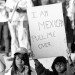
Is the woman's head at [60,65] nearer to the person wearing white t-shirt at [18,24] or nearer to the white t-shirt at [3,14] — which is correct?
the person wearing white t-shirt at [18,24]

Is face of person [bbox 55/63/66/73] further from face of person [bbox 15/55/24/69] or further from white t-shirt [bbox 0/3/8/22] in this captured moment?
white t-shirt [bbox 0/3/8/22]

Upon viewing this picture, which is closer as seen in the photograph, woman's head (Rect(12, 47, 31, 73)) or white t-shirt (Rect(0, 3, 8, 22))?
woman's head (Rect(12, 47, 31, 73))

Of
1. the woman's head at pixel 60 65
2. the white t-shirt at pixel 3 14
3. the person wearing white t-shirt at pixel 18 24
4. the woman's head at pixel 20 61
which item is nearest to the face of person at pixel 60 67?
the woman's head at pixel 60 65

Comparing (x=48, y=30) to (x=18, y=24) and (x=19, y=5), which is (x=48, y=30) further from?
(x=18, y=24)

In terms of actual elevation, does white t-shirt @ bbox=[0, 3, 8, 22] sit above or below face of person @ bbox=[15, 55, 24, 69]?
above

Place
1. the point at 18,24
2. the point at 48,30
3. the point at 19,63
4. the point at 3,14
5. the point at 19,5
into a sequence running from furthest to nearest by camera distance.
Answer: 1. the point at 3,14
2. the point at 18,24
3. the point at 19,5
4. the point at 48,30
5. the point at 19,63

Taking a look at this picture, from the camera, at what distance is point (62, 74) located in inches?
233

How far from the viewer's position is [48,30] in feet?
20.7

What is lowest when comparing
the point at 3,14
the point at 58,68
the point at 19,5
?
the point at 58,68

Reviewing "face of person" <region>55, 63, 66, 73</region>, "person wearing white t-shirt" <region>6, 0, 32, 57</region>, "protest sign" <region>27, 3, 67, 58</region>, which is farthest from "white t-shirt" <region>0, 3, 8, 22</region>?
"face of person" <region>55, 63, 66, 73</region>

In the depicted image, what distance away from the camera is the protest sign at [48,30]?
6.24 m

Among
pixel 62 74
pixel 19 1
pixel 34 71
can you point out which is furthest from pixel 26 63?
pixel 19 1

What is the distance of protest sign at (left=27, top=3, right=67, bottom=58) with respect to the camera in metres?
6.24

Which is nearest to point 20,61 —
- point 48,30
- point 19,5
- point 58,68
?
point 58,68
